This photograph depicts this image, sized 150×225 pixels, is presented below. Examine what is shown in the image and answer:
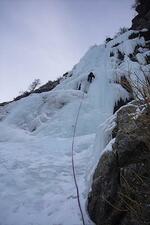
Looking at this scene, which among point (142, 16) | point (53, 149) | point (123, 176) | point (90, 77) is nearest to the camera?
point (123, 176)

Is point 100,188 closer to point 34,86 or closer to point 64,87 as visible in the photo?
point 64,87

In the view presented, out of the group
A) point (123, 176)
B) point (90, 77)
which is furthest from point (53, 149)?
point (90, 77)

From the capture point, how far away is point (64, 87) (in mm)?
11406

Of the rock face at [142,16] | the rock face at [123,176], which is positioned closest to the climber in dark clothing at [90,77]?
the rock face at [142,16]

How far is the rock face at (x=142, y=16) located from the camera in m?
15.0

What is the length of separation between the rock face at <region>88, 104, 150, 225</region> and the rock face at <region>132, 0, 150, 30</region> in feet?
41.9

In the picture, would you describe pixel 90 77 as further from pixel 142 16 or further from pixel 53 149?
pixel 142 16

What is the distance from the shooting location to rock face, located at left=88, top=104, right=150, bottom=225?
8.02 feet

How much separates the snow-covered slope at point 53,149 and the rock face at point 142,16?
3.00m

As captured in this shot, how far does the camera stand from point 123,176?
260 cm

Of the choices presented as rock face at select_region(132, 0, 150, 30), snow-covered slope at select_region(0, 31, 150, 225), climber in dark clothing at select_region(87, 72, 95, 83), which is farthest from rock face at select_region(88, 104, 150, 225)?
rock face at select_region(132, 0, 150, 30)

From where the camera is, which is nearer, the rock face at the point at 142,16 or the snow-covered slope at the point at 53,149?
the snow-covered slope at the point at 53,149

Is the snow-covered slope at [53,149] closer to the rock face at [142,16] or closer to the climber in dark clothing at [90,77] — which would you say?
the climber in dark clothing at [90,77]

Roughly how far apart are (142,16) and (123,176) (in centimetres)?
1450
